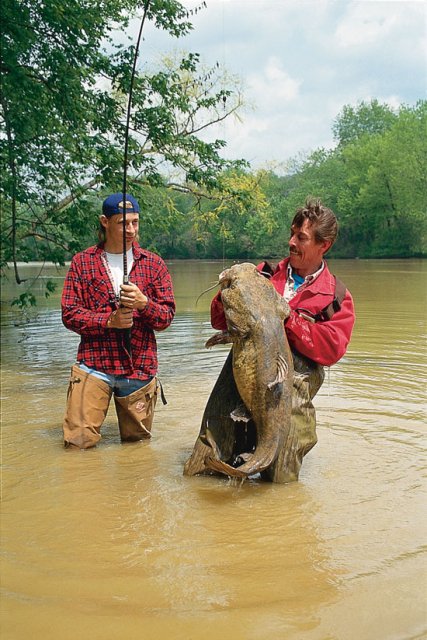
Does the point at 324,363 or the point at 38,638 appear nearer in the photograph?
the point at 38,638

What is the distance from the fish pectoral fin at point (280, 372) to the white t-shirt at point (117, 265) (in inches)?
64.5

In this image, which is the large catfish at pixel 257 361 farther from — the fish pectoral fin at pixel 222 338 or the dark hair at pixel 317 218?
the dark hair at pixel 317 218

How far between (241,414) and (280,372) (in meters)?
0.38

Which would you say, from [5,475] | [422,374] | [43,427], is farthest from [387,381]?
[5,475]

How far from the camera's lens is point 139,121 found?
32.6 ft

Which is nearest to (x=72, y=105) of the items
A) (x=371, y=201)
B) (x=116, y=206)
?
(x=116, y=206)

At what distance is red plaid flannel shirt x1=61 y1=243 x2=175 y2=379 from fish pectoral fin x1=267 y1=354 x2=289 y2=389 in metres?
1.29

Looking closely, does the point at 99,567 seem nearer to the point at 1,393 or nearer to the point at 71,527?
the point at 71,527

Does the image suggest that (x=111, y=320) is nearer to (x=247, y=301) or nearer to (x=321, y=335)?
(x=247, y=301)

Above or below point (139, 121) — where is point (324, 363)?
below

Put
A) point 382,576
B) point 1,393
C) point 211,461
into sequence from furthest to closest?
point 1,393
point 211,461
point 382,576

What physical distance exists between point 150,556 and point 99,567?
250 millimetres

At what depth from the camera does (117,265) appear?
17.0 ft

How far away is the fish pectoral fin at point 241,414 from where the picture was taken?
4.08 meters
